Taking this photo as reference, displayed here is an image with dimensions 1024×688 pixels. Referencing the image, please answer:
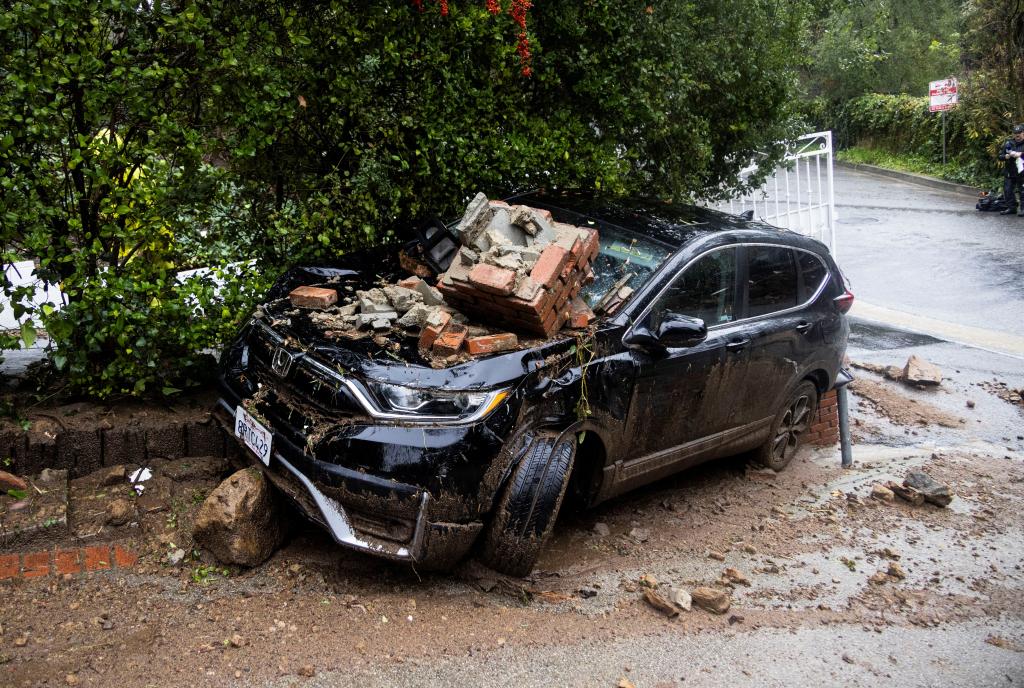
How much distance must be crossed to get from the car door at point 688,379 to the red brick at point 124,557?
2521mm

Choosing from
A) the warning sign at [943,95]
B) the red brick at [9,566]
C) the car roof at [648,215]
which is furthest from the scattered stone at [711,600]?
the warning sign at [943,95]

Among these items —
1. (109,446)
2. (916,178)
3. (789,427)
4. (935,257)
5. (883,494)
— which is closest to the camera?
(109,446)

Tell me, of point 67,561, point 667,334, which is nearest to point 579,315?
point 667,334

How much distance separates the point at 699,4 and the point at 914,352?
4.30 m

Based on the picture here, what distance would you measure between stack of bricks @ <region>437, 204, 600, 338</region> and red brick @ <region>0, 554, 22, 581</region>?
2.38 m

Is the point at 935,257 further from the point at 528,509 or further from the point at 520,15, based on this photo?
the point at 528,509

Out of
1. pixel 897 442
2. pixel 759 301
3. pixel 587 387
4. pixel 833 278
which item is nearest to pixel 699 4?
pixel 833 278

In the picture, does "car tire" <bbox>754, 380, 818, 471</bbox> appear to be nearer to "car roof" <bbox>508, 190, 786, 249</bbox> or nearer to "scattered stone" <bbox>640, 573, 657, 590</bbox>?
"car roof" <bbox>508, 190, 786, 249</bbox>

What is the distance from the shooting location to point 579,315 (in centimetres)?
460

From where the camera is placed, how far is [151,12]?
481 cm

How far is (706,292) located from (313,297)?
7.34 ft

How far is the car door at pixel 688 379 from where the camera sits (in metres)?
4.80

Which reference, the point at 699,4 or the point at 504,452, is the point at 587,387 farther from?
the point at 699,4

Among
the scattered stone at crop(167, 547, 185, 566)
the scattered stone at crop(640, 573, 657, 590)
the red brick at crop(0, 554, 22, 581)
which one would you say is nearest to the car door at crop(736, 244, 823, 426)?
the scattered stone at crop(640, 573, 657, 590)
